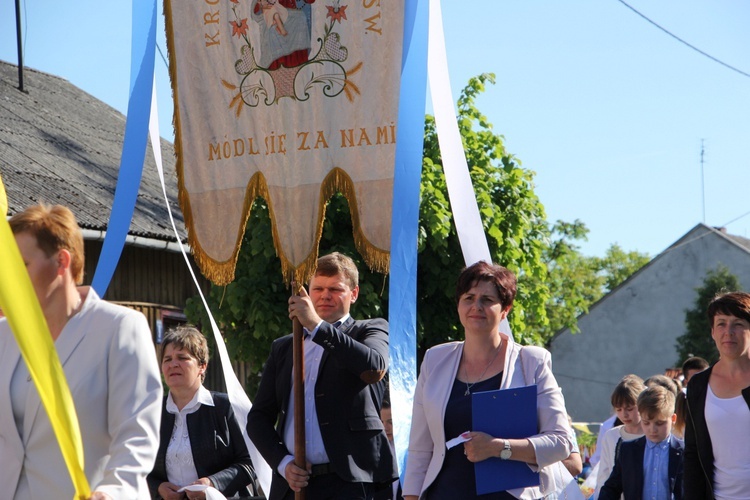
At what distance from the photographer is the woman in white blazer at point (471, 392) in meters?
4.75

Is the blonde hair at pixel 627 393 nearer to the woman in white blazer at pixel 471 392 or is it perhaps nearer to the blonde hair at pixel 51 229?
the woman in white blazer at pixel 471 392

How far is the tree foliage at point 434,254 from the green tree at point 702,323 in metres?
29.0

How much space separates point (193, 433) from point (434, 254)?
514 centimetres

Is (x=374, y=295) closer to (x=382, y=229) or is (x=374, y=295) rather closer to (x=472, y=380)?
(x=382, y=229)

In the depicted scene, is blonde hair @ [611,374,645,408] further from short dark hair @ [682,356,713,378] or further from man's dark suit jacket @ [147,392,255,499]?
man's dark suit jacket @ [147,392,255,499]

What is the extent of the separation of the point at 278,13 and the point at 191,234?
1295mm

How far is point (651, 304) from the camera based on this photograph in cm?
4516

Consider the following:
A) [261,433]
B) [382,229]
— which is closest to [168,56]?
[382,229]

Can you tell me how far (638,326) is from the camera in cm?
4509

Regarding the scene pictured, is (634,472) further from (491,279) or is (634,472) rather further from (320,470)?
(491,279)

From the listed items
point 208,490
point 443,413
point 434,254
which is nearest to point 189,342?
point 208,490

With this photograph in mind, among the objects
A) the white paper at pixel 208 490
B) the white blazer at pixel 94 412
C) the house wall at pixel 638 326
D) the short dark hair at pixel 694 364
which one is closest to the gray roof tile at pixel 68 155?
the short dark hair at pixel 694 364

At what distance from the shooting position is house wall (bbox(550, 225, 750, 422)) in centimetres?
4450

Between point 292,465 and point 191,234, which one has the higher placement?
point 191,234
